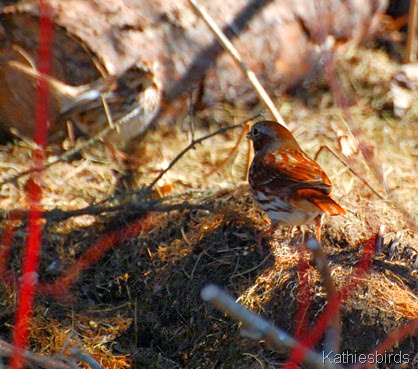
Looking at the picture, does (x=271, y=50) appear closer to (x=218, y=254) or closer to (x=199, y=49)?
(x=199, y=49)

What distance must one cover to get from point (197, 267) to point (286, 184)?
72 cm

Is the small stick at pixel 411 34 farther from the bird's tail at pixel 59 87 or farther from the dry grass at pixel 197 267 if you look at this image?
the bird's tail at pixel 59 87

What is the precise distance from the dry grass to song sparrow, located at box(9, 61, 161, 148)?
301 millimetres

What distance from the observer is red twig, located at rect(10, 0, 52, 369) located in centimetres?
402

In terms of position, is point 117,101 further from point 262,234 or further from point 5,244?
point 262,234

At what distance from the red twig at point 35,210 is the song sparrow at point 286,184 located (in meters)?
1.34

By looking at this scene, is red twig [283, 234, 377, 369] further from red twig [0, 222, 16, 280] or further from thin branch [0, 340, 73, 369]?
red twig [0, 222, 16, 280]

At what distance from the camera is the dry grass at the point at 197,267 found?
3.78 m

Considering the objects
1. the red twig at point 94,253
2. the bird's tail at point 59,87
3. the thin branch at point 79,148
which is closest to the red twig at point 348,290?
the red twig at point 94,253

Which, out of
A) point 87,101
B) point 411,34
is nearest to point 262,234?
point 87,101

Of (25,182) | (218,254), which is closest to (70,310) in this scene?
(218,254)

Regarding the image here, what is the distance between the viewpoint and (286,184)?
390 centimetres

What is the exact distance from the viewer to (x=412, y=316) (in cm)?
357

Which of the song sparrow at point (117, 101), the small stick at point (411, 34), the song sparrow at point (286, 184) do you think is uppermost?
the small stick at point (411, 34)
